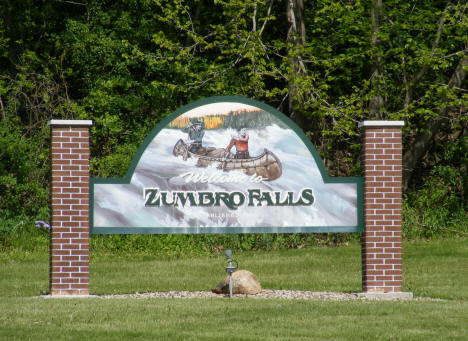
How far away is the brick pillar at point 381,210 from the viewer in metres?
12.2

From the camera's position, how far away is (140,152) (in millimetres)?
12180

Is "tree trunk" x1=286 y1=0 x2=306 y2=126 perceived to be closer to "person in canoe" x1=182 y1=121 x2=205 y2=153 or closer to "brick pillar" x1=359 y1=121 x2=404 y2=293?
"brick pillar" x1=359 y1=121 x2=404 y2=293

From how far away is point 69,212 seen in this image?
471 inches

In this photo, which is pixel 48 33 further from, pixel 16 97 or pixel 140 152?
pixel 140 152

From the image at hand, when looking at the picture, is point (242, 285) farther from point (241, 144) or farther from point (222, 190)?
point (241, 144)

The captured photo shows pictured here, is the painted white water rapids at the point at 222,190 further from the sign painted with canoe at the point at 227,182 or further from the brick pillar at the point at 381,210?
the brick pillar at the point at 381,210

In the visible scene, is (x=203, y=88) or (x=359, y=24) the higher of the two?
(x=359, y=24)

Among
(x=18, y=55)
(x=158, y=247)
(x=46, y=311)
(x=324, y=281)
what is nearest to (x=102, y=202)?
(x=46, y=311)

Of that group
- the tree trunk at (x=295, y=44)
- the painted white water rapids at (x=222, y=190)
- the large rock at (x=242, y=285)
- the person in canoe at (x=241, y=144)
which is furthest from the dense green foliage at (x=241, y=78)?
the person in canoe at (x=241, y=144)

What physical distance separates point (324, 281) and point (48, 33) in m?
13.9

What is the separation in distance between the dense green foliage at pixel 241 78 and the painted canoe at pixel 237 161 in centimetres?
810

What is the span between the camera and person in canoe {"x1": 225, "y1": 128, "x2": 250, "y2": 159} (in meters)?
12.3

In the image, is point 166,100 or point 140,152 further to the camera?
point 166,100

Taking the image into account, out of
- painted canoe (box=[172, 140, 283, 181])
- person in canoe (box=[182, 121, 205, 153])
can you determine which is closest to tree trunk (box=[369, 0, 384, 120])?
painted canoe (box=[172, 140, 283, 181])
